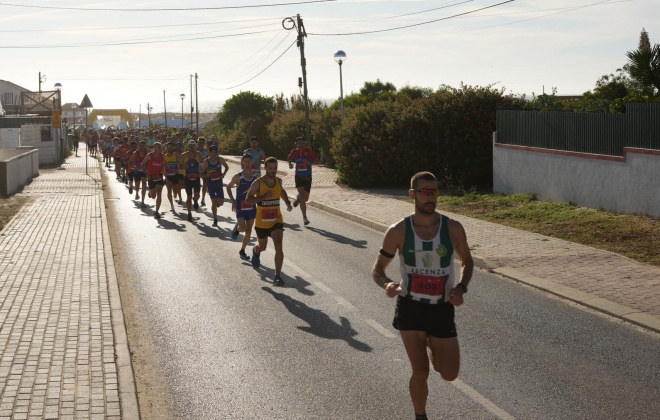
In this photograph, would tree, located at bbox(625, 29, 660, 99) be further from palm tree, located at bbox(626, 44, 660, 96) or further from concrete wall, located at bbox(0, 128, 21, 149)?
concrete wall, located at bbox(0, 128, 21, 149)

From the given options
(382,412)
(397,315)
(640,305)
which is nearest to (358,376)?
(382,412)

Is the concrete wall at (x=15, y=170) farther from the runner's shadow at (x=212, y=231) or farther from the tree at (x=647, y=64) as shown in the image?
the tree at (x=647, y=64)

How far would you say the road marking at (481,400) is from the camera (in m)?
7.43

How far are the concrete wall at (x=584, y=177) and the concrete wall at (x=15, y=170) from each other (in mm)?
15394

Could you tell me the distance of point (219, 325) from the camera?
11016 mm

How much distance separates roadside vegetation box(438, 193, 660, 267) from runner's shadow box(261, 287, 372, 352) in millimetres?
5843

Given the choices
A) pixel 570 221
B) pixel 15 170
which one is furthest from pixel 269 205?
pixel 15 170

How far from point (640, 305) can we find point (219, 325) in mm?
4993

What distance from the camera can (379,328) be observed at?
419 inches

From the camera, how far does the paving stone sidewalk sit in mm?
7676

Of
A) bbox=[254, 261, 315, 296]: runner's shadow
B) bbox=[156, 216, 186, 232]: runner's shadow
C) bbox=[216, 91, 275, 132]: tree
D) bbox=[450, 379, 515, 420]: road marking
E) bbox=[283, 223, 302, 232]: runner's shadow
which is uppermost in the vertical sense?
bbox=[216, 91, 275, 132]: tree

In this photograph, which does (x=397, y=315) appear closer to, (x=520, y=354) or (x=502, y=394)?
(x=502, y=394)

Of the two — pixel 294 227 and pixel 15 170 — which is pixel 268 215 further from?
pixel 15 170

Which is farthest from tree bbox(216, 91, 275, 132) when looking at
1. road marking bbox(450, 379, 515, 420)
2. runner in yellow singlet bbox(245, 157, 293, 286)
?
road marking bbox(450, 379, 515, 420)
